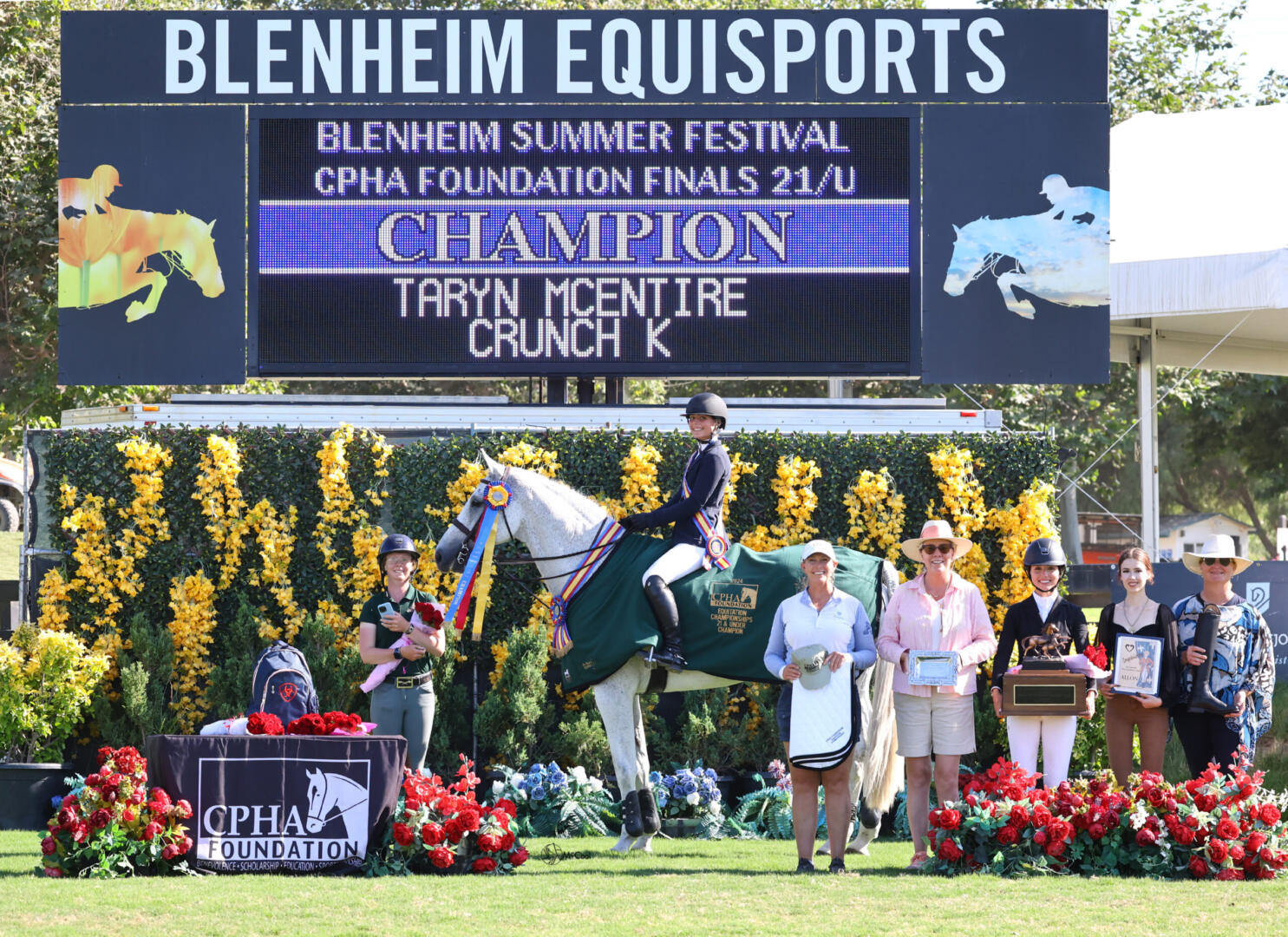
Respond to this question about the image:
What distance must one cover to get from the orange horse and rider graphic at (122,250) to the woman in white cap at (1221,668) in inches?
302

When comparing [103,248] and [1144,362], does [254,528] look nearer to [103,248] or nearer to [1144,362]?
[103,248]

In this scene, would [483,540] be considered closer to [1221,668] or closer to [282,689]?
[282,689]

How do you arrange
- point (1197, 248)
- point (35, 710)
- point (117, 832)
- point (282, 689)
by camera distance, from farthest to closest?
point (1197, 248) → point (35, 710) → point (282, 689) → point (117, 832)

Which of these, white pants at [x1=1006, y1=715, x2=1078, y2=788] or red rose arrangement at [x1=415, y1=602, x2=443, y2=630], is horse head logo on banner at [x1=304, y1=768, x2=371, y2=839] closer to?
red rose arrangement at [x1=415, y1=602, x2=443, y2=630]

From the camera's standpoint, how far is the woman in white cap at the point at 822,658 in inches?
327

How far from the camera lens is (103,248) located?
12.5 meters

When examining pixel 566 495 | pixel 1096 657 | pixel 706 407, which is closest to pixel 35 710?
pixel 566 495

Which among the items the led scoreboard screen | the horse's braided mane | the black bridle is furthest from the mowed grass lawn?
the led scoreboard screen

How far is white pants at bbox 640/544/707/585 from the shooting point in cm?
938

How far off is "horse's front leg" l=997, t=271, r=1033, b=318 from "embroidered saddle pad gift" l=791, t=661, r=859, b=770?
5.12 meters

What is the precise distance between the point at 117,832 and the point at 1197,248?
39.9ft

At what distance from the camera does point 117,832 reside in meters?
8.08

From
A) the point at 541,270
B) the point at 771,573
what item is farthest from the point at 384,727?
the point at 541,270

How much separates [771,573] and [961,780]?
6.22 ft
